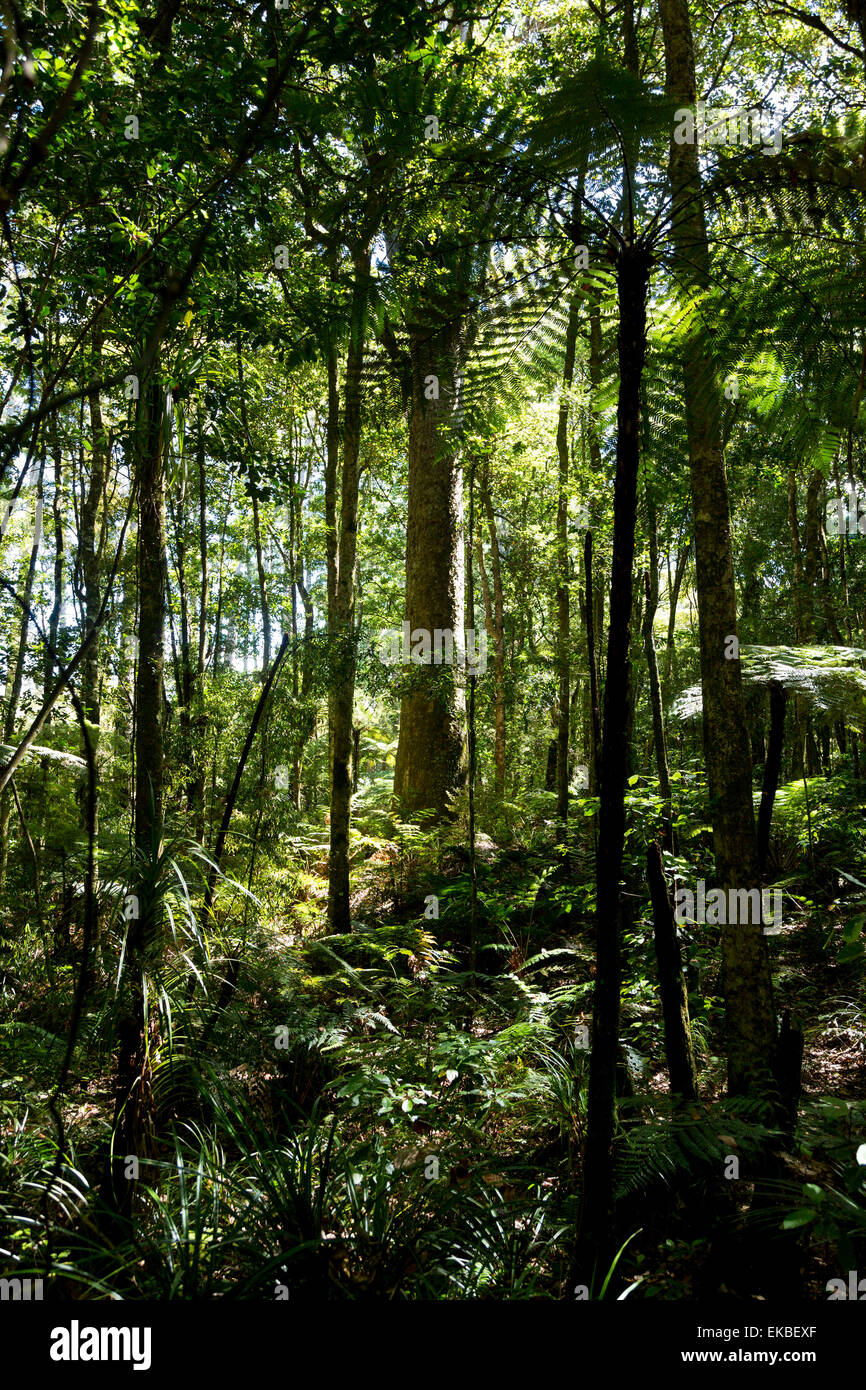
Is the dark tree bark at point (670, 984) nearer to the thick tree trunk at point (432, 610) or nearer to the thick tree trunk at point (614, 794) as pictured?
the thick tree trunk at point (614, 794)

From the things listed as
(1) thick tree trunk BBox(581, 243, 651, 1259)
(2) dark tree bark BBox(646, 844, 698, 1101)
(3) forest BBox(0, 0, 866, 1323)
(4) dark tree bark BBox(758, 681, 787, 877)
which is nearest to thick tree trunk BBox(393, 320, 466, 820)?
(3) forest BBox(0, 0, 866, 1323)

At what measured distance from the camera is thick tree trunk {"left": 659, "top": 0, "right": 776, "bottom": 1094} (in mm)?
3229

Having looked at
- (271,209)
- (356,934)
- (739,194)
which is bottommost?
(356,934)

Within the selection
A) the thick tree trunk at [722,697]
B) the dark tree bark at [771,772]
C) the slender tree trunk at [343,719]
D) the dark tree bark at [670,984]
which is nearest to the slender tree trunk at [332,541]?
the slender tree trunk at [343,719]

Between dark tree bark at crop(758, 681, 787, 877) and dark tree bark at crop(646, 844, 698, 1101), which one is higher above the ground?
dark tree bark at crop(758, 681, 787, 877)

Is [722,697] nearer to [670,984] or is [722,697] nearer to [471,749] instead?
[670,984]

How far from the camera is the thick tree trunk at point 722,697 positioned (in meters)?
3.23

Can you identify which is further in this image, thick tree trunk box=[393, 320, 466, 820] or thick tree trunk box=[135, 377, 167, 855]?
thick tree trunk box=[393, 320, 466, 820]

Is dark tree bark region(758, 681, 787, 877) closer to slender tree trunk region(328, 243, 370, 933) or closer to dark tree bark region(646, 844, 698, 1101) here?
dark tree bark region(646, 844, 698, 1101)

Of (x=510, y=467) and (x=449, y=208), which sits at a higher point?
(x=510, y=467)

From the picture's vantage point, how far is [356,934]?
6.03 metres

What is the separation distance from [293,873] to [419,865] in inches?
56.9
